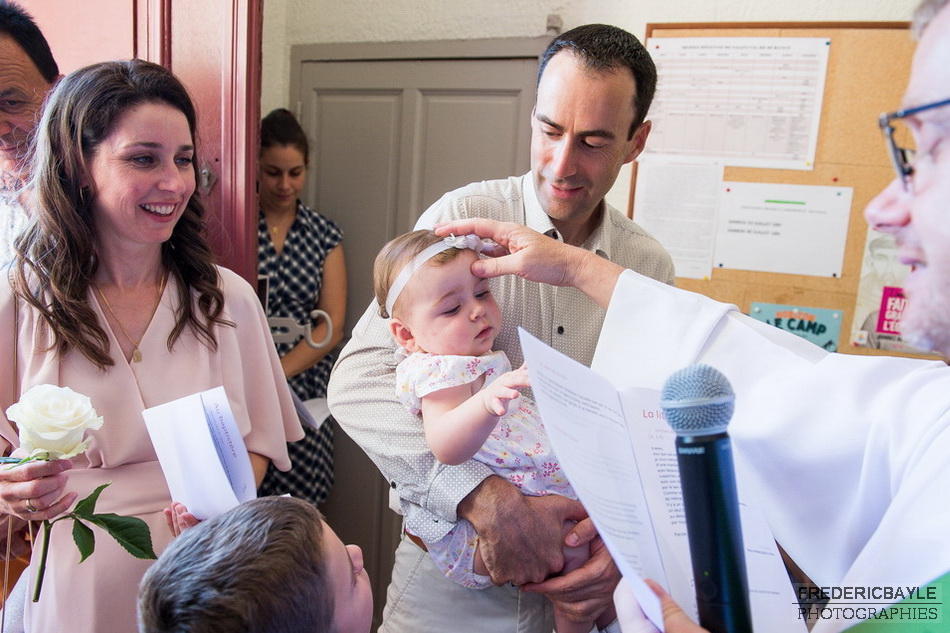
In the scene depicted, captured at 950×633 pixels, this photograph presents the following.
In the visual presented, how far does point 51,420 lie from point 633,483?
0.94 metres

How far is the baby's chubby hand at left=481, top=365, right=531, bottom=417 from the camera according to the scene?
106cm

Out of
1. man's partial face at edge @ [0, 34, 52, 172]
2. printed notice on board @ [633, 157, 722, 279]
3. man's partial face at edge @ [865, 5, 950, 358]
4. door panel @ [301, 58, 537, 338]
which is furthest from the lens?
door panel @ [301, 58, 537, 338]

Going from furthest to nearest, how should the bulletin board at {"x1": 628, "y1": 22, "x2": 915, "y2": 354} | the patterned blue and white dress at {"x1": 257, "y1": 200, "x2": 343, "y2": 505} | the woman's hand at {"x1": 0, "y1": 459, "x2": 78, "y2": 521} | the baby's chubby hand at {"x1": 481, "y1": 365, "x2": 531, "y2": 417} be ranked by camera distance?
the patterned blue and white dress at {"x1": 257, "y1": 200, "x2": 343, "y2": 505} < the bulletin board at {"x1": 628, "y1": 22, "x2": 915, "y2": 354} < the woman's hand at {"x1": 0, "y1": 459, "x2": 78, "y2": 521} < the baby's chubby hand at {"x1": 481, "y1": 365, "x2": 531, "y2": 417}

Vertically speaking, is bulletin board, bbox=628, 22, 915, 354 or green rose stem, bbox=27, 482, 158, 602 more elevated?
bulletin board, bbox=628, 22, 915, 354

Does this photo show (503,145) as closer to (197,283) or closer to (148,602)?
(197,283)

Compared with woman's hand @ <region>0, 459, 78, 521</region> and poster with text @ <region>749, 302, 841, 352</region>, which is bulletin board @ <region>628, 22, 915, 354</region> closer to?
poster with text @ <region>749, 302, 841, 352</region>

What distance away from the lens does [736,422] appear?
118 centimetres

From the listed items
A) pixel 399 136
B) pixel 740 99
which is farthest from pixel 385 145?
pixel 740 99

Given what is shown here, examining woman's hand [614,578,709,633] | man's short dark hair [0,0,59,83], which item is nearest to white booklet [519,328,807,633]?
woman's hand [614,578,709,633]

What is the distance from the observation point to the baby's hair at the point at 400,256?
4.66 ft

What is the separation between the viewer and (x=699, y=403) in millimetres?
639

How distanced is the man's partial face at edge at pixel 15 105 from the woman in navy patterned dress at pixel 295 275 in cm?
117

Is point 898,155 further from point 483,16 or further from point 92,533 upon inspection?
point 483,16

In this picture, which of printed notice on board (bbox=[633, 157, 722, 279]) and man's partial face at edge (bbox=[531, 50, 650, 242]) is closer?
man's partial face at edge (bbox=[531, 50, 650, 242])
